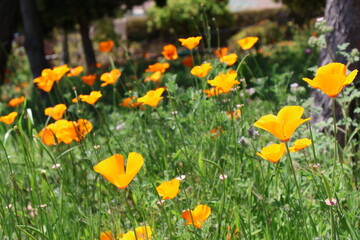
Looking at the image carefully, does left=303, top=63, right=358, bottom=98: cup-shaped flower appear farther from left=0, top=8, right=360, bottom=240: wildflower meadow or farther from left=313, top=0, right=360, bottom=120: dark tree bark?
left=313, top=0, right=360, bottom=120: dark tree bark

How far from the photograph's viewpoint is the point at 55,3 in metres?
9.11

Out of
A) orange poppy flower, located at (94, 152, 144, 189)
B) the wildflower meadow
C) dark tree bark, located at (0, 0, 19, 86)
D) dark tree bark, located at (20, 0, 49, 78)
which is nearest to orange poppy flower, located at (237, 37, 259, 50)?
the wildflower meadow

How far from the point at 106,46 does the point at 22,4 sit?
4550 millimetres

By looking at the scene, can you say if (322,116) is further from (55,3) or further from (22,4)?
(55,3)

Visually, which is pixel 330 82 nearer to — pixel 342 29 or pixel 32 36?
pixel 342 29

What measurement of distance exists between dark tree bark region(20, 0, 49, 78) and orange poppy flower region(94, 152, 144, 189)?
20.2 feet

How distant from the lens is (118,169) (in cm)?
115

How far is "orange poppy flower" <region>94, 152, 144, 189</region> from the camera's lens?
1112mm

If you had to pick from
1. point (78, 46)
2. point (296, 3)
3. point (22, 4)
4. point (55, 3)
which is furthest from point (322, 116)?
point (78, 46)

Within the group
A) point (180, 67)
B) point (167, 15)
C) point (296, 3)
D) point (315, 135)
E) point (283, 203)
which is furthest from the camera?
point (167, 15)

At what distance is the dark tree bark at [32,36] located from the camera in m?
6.82

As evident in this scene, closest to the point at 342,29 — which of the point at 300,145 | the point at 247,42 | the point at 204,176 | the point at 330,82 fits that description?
the point at 247,42

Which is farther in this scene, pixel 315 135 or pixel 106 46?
pixel 106 46

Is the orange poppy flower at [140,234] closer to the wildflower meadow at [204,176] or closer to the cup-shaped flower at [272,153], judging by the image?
the wildflower meadow at [204,176]
